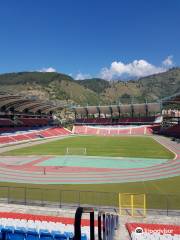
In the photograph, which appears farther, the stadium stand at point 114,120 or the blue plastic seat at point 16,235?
the stadium stand at point 114,120

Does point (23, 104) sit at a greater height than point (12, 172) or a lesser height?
greater

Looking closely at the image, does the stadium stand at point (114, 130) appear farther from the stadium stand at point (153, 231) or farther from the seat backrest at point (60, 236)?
the seat backrest at point (60, 236)

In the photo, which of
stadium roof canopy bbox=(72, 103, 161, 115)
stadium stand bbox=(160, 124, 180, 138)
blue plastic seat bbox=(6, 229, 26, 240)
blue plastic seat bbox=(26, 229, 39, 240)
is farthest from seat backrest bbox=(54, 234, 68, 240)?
stadium roof canopy bbox=(72, 103, 161, 115)

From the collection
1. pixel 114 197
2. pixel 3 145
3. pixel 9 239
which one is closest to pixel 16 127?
pixel 3 145

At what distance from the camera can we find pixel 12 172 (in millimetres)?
39062

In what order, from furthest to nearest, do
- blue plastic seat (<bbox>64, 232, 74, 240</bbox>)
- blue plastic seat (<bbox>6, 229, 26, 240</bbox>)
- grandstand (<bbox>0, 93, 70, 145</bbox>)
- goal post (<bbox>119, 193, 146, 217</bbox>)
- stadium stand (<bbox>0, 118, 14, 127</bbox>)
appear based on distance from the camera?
stadium stand (<bbox>0, 118, 14, 127</bbox>)
grandstand (<bbox>0, 93, 70, 145</bbox>)
goal post (<bbox>119, 193, 146, 217</bbox>)
blue plastic seat (<bbox>6, 229, 26, 240</bbox>)
blue plastic seat (<bbox>64, 232, 74, 240</bbox>)

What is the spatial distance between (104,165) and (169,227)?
24.7 metres

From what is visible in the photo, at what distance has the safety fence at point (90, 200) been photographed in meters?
23.4

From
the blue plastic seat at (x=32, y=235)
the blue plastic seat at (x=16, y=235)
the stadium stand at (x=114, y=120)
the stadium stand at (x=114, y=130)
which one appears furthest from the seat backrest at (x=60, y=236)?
the stadium stand at (x=114, y=120)

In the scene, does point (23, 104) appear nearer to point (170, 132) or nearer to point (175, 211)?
point (170, 132)

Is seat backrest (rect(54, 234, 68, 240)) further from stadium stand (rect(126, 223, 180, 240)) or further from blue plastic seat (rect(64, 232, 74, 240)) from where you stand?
stadium stand (rect(126, 223, 180, 240))

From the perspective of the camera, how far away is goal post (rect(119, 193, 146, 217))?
876 inches

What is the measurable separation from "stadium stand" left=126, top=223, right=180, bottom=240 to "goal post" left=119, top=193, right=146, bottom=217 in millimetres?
2106

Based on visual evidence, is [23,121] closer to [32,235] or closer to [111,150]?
[111,150]
